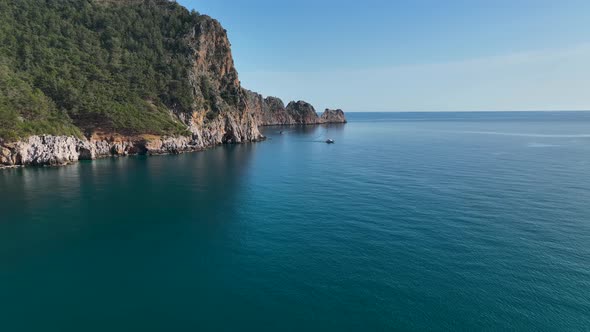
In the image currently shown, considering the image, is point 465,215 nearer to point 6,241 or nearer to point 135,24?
point 6,241

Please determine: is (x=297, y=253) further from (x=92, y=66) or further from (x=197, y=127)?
(x=92, y=66)

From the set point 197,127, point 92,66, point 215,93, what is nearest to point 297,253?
point 197,127

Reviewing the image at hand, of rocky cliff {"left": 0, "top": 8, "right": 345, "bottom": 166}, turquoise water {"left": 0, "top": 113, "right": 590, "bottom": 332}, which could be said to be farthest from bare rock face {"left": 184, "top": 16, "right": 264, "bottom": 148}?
turquoise water {"left": 0, "top": 113, "right": 590, "bottom": 332}

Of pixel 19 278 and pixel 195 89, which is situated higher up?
pixel 195 89

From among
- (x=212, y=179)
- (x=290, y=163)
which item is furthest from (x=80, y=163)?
(x=290, y=163)

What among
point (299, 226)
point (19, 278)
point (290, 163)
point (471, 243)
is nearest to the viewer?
point (19, 278)

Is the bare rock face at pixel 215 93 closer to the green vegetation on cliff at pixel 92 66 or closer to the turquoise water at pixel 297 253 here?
the green vegetation on cliff at pixel 92 66
